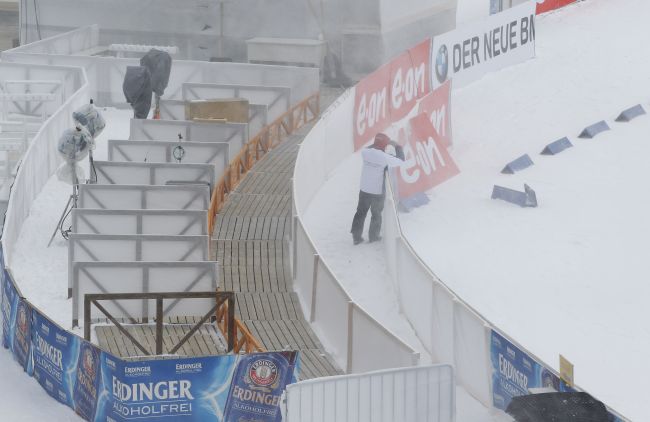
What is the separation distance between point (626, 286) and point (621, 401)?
3.82 m

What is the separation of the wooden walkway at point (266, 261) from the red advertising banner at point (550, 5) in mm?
12162

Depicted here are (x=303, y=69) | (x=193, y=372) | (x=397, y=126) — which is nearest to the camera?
(x=193, y=372)

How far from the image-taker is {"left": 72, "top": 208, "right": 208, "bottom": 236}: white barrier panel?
17422 mm

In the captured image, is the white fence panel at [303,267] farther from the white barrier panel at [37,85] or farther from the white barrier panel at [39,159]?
the white barrier panel at [37,85]

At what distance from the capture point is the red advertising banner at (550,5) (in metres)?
33.1

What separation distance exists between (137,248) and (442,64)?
908 centimetres

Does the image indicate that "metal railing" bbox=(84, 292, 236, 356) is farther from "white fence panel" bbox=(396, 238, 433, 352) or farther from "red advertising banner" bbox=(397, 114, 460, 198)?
"red advertising banner" bbox=(397, 114, 460, 198)

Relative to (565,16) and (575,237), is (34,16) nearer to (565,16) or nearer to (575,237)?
(565,16)

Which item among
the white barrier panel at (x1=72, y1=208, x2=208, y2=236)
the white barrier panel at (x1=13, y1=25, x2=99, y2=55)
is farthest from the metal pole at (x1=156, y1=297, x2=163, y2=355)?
the white barrier panel at (x1=13, y1=25, x2=99, y2=55)

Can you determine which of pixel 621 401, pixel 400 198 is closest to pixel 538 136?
pixel 400 198

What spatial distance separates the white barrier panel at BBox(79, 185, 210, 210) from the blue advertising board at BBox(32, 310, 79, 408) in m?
4.53

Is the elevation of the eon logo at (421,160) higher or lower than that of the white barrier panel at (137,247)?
higher

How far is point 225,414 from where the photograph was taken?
1242 cm

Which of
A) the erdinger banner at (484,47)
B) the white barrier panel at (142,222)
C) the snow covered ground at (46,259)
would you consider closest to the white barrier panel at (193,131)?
the snow covered ground at (46,259)
